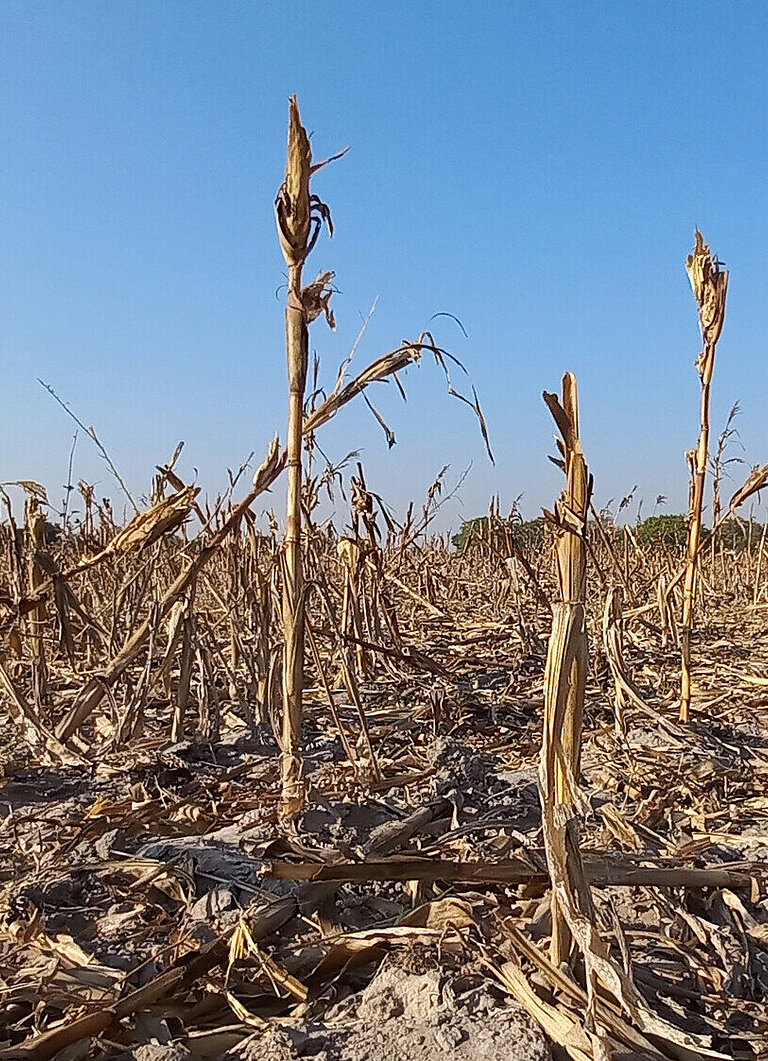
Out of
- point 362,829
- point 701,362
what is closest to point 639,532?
point 701,362

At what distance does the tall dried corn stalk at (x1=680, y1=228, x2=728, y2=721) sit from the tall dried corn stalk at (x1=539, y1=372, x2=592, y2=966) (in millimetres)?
2590

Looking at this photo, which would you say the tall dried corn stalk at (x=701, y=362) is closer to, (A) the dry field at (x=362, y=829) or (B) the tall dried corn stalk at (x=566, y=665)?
(A) the dry field at (x=362, y=829)

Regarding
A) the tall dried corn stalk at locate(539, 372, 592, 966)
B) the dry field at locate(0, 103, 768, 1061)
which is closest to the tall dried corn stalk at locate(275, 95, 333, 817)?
the dry field at locate(0, 103, 768, 1061)

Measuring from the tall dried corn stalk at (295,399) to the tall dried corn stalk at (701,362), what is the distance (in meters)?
2.05

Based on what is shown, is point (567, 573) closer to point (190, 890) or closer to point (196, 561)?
point (190, 890)

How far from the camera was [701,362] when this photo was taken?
4012 mm

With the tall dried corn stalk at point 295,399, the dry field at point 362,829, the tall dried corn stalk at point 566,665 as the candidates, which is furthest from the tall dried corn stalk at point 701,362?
the tall dried corn stalk at point 566,665

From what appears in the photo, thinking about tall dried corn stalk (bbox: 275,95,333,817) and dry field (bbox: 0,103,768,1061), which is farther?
tall dried corn stalk (bbox: 275,95,333,817)

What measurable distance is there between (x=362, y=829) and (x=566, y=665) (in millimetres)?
1472

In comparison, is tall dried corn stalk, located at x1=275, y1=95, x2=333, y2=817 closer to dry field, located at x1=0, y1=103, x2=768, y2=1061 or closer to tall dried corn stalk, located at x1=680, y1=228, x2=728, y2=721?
dry field, located at x1=0, y1=103, x2=768, y2=1061

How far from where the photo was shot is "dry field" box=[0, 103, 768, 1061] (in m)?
1.60

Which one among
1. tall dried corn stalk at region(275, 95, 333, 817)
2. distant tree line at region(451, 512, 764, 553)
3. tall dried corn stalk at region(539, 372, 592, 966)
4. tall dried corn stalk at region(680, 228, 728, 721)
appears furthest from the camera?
distant tree line at region(451, 512, 764, 553)

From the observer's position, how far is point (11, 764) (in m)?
3.55

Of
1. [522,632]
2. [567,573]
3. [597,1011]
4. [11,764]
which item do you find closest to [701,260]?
[522,632]
